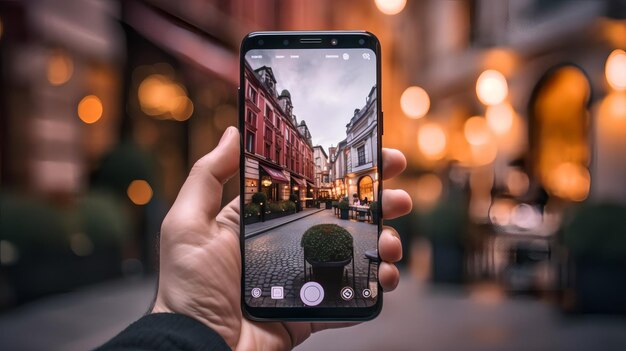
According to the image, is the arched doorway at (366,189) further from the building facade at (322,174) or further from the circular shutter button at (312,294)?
the circular shutter button at (312,294)

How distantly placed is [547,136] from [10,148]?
1103 cm

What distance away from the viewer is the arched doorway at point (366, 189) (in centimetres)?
191

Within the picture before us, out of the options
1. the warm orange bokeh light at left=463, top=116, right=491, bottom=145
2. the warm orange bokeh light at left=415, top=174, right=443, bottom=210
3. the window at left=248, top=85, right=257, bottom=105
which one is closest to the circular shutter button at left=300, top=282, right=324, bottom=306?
the window at left=248, top=85, right=257, bottom=105

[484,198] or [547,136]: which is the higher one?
[547,136]

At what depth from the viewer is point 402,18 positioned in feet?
42.2

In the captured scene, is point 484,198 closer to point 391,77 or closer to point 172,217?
point 391,77

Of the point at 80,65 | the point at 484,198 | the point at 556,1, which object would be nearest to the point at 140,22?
the point at 80,65

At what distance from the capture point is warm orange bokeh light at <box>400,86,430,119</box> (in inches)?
425

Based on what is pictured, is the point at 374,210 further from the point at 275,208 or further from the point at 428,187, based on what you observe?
the point at 428,187

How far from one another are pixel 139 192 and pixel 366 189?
747cm

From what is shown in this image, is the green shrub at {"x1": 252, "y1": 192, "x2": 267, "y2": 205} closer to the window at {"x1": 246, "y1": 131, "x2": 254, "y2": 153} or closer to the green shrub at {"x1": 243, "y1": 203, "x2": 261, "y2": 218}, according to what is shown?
the green shrub at {"x1": 243, "y1": 203, "x2": 261, "y2": 218}

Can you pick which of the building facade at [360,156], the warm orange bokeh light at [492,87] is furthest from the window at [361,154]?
the warm orange bokeh light at [492,87]

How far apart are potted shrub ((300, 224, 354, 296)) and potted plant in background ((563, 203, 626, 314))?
492 centimetres

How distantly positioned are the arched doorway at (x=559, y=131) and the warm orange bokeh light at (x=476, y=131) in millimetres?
1327
